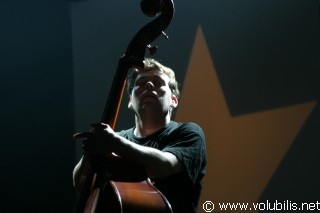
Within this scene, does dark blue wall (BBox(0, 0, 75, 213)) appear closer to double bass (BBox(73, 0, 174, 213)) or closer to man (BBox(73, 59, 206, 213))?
man (BBox(73, 59, 206, 213))

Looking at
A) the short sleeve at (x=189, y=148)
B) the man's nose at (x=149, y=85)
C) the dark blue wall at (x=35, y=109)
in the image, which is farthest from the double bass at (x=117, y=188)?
the dark blue wall at (x=35, y=109)

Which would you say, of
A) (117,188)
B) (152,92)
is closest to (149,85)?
(152,92)

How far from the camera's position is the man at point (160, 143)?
881mm

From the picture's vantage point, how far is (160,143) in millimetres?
1185

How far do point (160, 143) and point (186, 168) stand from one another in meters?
0.17

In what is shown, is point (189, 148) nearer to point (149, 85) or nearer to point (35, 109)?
point (149, 85)

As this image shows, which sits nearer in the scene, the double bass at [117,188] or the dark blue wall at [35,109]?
the double bass at [117,188]

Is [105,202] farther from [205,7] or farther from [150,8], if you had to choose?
[205,7]

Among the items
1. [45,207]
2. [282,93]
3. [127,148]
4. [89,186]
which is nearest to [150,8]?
[127,148]

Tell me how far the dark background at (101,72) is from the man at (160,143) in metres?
0.42

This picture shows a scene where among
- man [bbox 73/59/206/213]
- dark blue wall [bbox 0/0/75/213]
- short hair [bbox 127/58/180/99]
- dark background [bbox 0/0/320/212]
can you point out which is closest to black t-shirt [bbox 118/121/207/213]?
man [bbox 73/59/206/213]

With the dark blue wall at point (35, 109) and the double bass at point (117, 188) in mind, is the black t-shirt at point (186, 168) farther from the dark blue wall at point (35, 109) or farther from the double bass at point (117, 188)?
the dark blue wall at point (35, 109)

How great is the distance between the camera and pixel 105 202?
2.87ft

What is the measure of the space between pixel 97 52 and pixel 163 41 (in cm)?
36
